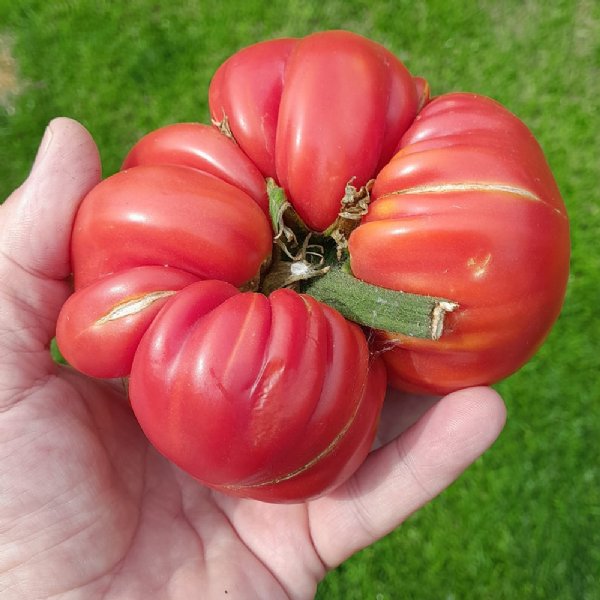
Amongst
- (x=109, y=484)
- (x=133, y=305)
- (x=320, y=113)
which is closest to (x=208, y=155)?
(x=320, y=113)

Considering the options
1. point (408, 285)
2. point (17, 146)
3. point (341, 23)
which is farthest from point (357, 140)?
point (17, 146)

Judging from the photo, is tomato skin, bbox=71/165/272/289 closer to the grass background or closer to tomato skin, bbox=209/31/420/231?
tomato skin, bbox=209/31/420/231

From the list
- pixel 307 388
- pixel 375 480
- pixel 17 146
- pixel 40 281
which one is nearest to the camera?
pixel 307 388

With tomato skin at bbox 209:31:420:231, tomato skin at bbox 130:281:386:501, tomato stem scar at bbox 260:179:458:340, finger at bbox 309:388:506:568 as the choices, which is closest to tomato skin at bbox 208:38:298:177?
tomato skin at bbox 209:31:420:231

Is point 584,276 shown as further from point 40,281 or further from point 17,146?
point 17,146

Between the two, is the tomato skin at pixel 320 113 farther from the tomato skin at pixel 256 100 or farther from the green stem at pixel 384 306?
the green stem at pixel 384 306

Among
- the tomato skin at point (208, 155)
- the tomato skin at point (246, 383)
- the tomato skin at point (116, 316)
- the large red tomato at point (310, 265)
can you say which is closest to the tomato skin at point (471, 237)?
the large red tomato at point (310, 265)
